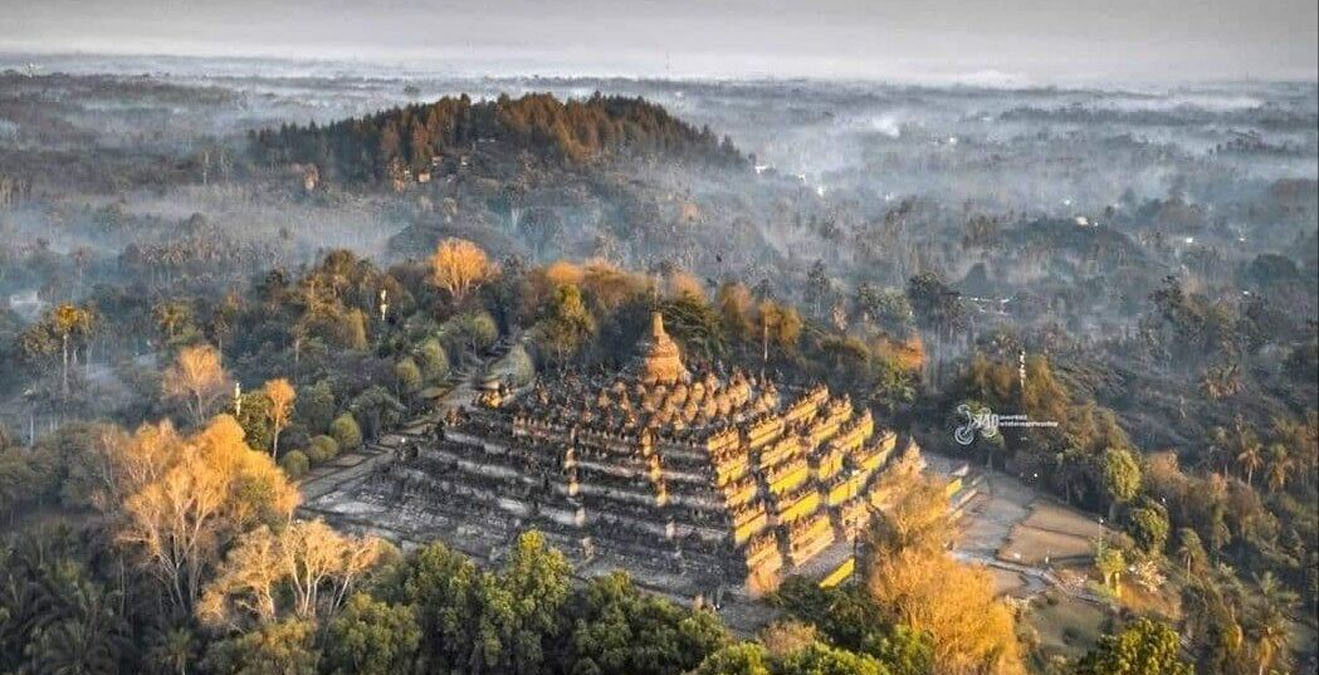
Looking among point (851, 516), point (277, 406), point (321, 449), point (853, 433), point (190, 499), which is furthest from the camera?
point (321, 449)

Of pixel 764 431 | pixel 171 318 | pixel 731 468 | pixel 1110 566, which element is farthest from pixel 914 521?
pixel 171 318

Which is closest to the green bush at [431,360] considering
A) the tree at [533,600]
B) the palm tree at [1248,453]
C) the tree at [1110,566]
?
the tree at [533,600]

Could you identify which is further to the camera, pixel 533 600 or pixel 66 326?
pixel 66 326

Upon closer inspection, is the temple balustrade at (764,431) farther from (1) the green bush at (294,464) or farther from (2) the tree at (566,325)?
(2) the tree at (566,325)

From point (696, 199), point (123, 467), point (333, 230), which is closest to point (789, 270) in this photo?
point (696, 199)

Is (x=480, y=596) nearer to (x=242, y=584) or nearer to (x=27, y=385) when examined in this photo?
(x=242, y=584)

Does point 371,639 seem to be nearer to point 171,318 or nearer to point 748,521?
point 748,521
